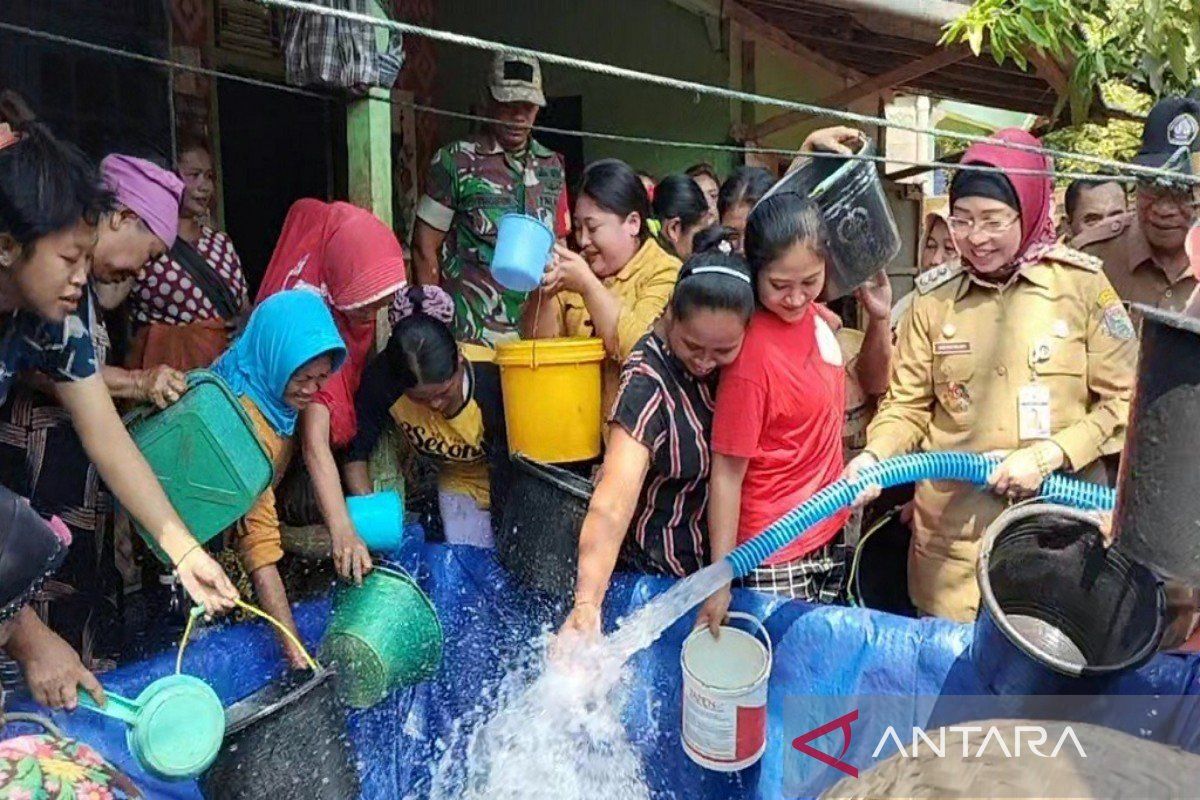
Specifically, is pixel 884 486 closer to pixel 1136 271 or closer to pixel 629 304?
pixel 629 304

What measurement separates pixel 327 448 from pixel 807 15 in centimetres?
571

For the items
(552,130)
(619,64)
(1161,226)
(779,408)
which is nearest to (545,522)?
(779,408)

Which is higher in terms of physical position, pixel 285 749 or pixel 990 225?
pixel 990 225

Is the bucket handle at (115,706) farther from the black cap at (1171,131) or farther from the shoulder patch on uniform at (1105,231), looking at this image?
the shoulder patch on uniform at (1105,231)

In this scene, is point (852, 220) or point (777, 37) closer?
point (852, 220)

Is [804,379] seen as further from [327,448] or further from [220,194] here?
[220,194]

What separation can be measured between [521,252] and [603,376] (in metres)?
0.56

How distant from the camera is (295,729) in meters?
2.42

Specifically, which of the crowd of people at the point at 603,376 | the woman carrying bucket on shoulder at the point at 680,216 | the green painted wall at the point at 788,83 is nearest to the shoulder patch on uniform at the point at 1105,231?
the crowd of people at the point at 603,376

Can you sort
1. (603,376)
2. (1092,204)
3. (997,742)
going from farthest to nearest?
(1092,204)
(603,376)
(997,742)

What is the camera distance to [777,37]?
309 inches

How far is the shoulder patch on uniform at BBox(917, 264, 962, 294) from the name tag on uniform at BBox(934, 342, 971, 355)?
0.64 ft

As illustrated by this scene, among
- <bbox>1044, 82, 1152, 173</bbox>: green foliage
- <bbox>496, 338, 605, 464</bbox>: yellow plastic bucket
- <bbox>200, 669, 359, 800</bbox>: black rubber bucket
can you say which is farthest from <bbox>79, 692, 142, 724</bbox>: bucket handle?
<bbox>1044, 82, 1152, 173</bbox>: green foliage

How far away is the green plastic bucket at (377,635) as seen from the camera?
2.87 metres
